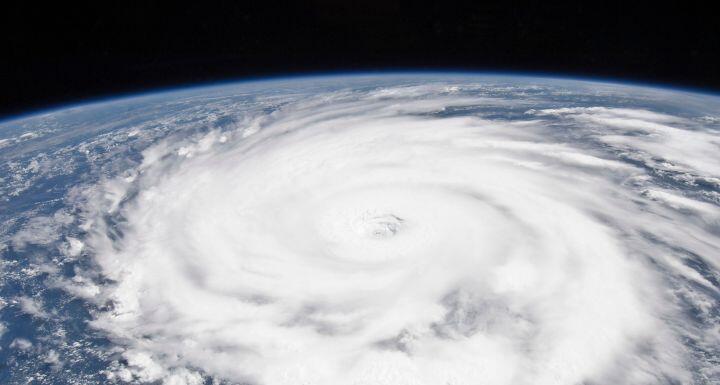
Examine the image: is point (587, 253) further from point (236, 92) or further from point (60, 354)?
point (236, 92)

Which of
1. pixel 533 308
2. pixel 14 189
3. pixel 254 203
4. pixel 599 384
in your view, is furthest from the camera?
pixel 14 189

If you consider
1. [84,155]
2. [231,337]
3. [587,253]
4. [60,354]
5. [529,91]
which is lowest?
[60,354]

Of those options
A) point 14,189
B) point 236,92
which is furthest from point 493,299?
point 236,92

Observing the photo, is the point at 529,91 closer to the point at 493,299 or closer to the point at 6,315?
the point at 493,299

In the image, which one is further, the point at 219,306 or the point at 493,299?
the point at 219,306

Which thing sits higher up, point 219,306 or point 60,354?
point 219,306

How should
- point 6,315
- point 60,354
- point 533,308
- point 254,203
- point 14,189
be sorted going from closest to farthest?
point 533,308, point 60,354, point 6,315, point 254,203, point 14,189
